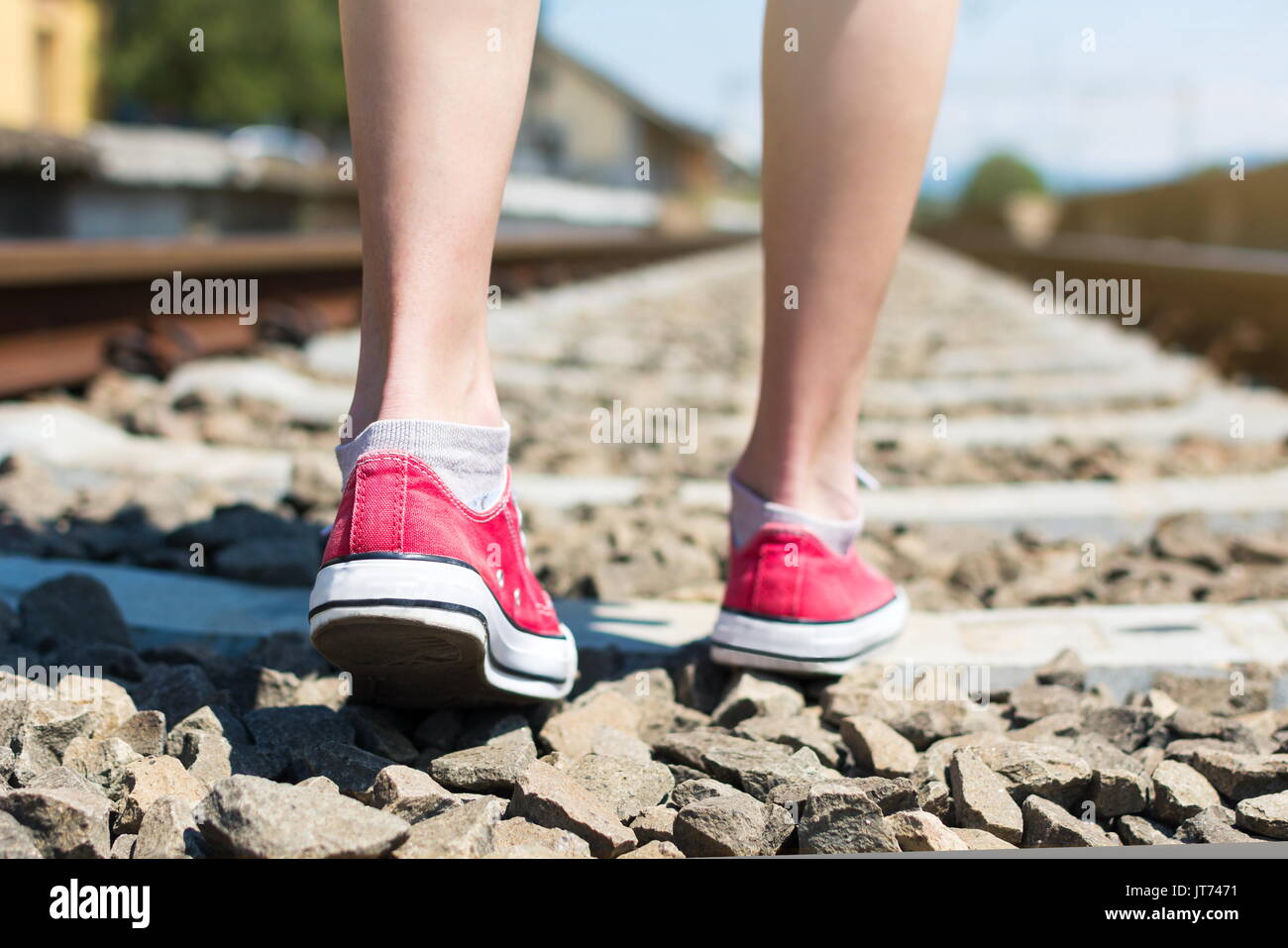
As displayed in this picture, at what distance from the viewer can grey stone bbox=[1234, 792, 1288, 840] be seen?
1261 mm

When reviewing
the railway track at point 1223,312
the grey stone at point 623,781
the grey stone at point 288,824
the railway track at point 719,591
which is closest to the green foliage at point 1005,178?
the railway track at point 1223,312

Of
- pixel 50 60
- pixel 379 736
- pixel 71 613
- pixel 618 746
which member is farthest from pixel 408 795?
pixel 50 60

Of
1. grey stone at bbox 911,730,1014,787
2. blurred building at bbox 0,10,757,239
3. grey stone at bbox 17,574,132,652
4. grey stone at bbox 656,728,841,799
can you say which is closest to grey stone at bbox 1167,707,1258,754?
grey stone at bbox 911,730,1014,787

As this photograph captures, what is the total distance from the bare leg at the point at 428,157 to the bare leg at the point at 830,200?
38 centimetres

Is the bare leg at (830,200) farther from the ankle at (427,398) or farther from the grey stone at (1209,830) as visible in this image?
the grey stone at (1209,830)

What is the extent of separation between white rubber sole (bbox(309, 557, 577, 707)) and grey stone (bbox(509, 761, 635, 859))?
0.48 feet

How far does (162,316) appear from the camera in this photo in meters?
4.12

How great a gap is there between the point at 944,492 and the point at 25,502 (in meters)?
2.00

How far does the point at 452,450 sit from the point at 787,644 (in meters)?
0.57

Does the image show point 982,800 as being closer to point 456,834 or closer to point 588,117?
point 456,834

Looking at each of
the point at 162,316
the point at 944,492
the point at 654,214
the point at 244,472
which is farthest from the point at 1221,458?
the point at 654,214

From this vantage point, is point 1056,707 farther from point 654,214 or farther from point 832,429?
point 654,214

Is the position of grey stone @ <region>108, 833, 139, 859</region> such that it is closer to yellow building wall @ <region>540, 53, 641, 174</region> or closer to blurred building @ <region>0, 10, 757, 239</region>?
blurred building @ <region>0, 10, 757, 239</region>

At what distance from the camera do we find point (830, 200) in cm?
153
